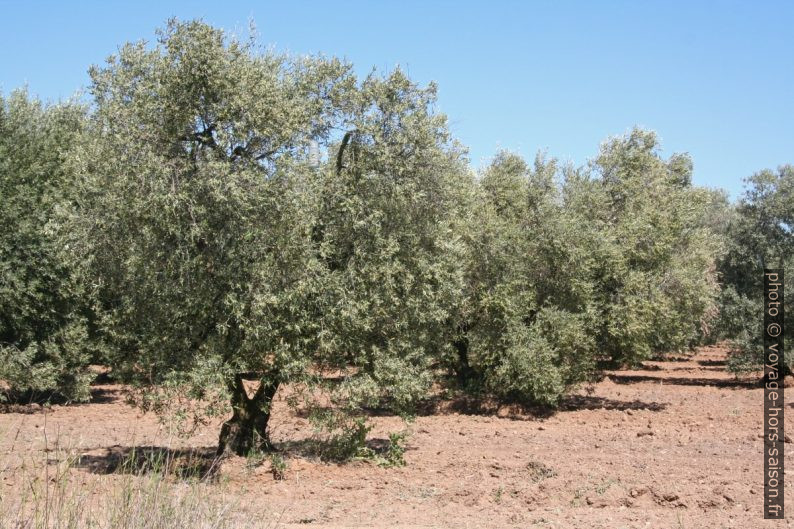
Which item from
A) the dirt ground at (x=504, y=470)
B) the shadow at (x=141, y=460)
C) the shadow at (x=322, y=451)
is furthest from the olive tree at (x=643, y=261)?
the shadow at (x=141, y=460)

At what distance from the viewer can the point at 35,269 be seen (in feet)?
61.4

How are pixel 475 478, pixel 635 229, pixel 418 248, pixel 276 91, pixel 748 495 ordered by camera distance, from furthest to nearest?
pixel 635 229
pixel 418 248
pixel 475 478
pixel 276 91
pixel 748 495

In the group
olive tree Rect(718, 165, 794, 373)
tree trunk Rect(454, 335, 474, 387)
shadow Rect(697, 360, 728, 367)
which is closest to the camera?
tree trunk Rect(454, 335, 474, 387)

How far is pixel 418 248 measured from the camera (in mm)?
13008

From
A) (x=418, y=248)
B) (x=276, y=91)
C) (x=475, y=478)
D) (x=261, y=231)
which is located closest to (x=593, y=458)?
(x=475, y=478)

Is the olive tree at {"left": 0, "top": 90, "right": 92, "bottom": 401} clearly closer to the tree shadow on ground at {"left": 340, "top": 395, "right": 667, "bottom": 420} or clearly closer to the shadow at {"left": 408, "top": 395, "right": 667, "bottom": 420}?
the tree shadow on ground at {"left": 340, "top": 395, "right": 667, "bottom": 420}

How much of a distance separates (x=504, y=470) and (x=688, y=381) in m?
19.8

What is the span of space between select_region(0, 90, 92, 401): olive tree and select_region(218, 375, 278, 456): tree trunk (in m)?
6.99

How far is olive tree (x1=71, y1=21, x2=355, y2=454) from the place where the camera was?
1078 centimetres

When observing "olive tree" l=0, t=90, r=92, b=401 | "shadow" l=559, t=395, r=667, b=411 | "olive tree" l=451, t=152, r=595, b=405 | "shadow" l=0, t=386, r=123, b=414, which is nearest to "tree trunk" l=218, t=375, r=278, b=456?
"olive tree" l=0, t=90, r=92, b=401

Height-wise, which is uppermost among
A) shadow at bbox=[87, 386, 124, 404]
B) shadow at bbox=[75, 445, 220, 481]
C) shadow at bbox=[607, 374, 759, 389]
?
shadow at bbox=[607, 374, 759, 389]

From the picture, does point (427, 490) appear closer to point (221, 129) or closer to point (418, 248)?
point (418, 248)

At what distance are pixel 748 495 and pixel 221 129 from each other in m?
9.05

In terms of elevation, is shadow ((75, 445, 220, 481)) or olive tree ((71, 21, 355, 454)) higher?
olive tree ((71, 21, 355, 454))
